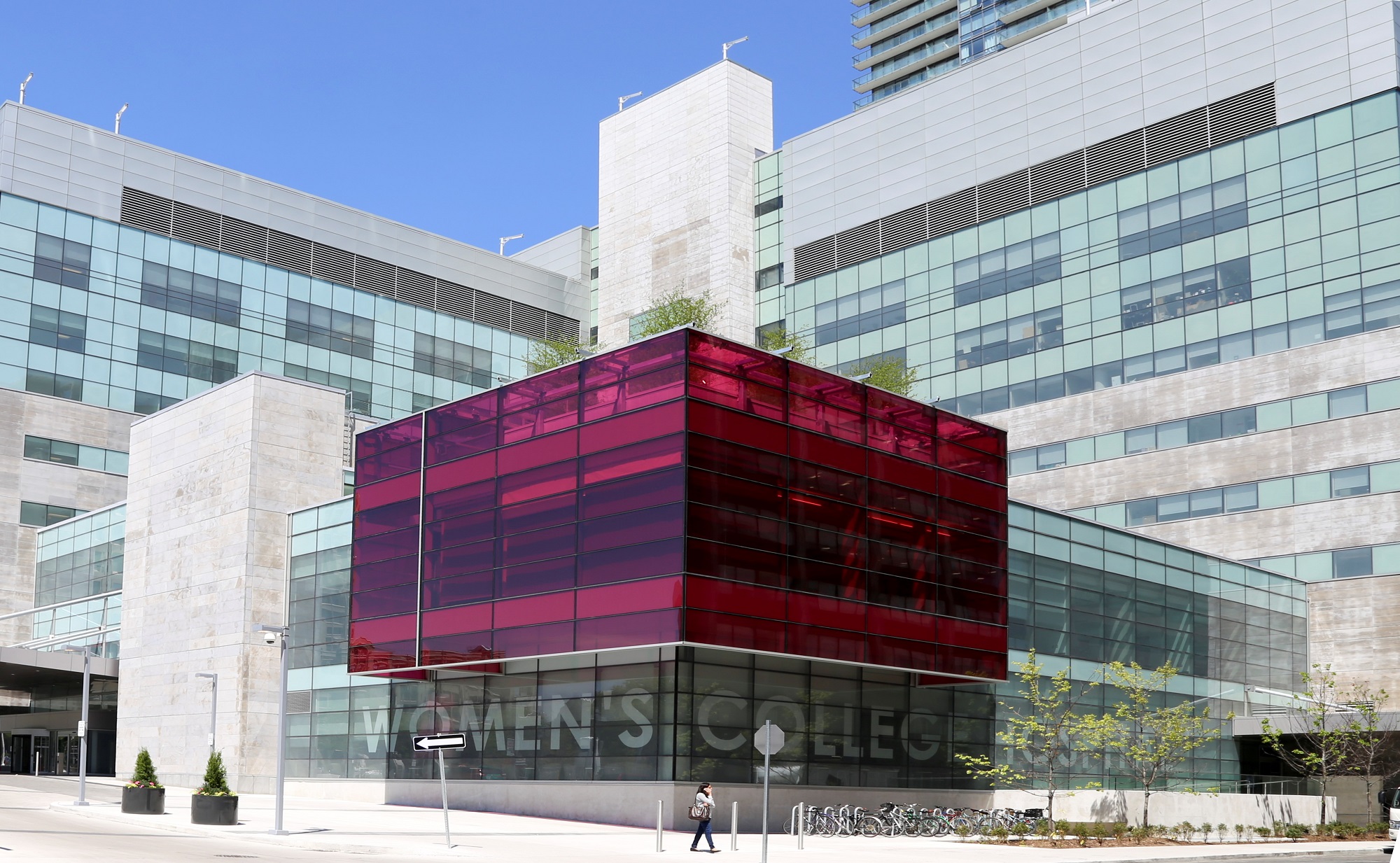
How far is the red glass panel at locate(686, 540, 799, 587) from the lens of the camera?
3675cm

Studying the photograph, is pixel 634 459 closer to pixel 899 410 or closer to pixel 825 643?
pixel 825 643

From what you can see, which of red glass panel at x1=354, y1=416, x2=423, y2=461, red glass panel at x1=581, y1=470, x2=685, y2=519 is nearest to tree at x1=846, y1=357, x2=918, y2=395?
red glass panel at x1=354, y1=416, x2=423, y2=461

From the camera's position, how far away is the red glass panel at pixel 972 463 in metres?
45.3

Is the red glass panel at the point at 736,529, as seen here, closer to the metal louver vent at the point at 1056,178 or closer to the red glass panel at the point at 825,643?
the red glass panel at the point at 825,643

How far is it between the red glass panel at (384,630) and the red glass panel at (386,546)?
201 centimetres

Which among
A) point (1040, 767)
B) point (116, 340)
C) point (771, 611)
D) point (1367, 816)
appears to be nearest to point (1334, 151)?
point (1367, 816)

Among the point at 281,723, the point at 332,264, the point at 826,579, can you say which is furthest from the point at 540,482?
the point at 332,264

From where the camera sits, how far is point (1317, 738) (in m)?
55.8

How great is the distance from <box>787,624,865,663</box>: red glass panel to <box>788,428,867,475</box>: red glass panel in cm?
471

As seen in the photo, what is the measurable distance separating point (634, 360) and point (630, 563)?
5590mm

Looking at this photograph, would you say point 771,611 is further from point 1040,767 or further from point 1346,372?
point 1346,372

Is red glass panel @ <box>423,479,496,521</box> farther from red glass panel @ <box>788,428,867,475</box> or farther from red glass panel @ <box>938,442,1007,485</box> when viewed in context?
red glass panel @ <box>938,442,1007,485</box>

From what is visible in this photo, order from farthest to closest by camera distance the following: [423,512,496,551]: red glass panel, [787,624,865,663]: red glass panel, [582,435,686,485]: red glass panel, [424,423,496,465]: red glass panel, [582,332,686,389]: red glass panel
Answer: [424,423,496,465]: red glass panel < [423,512,496,551]: red glass panel < [787,624,865,663]: red glass panel < [582,332,686,389]: red glass panel < [582,435,686,485]: red glass panel

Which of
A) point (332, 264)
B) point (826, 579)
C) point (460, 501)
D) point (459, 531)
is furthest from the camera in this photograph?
point (332, 264)
